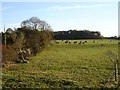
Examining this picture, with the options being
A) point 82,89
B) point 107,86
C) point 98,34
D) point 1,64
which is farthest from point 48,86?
point 98,34

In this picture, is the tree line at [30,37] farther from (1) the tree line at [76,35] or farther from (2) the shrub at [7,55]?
(1) the tree line at [76,35]

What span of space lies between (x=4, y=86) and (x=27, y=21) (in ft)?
124

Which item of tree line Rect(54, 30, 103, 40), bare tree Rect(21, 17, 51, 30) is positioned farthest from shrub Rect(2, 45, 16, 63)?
tree line Rect(54, 30, 103, 40)

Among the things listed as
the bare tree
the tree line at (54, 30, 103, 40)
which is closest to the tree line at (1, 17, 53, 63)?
the bare tree

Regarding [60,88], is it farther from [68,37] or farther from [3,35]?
[68,37]

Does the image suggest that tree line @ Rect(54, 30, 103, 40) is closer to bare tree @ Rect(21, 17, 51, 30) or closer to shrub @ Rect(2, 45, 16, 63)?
bare tree @ Rect(21, 17, 51, 30)

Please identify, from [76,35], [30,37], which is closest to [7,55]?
[30,37]

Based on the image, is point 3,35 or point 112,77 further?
point 3,35

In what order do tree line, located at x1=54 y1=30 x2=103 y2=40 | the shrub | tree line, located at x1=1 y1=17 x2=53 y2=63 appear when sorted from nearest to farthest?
the shrub, tree line, located at x1=1 y1=17 x2=53 y2=63, tree line, located at x1=54 y1=30 x2=103 y2=40

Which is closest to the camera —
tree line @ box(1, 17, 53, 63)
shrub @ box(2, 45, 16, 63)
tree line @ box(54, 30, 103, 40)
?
shrub @ box(2, 45, 16, 63)

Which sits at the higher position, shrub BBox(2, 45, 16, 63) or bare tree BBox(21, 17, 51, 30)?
bare tree BBox(21, 17, 51, 30)

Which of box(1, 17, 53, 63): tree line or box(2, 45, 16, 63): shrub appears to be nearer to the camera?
box(2, 45, 16, 63): shrub

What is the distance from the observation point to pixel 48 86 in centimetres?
2211

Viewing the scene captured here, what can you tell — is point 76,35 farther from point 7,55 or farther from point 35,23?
point 7,55
